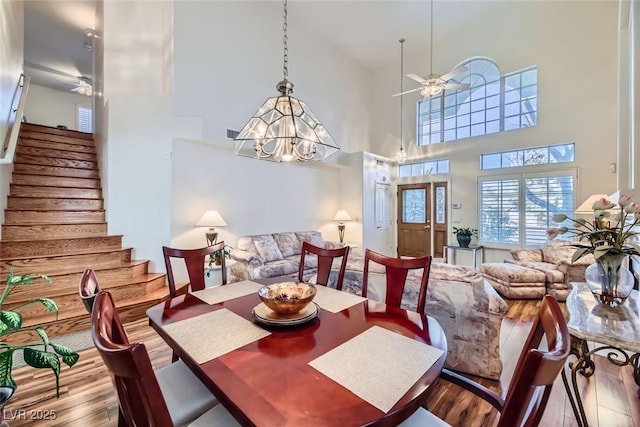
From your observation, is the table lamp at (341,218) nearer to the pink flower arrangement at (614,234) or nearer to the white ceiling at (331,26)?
the white ceiling at (331,26)

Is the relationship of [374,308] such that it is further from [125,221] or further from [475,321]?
[125,221]

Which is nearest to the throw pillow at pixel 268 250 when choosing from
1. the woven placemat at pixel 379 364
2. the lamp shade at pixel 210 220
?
the lamp shade at pixel 210 220

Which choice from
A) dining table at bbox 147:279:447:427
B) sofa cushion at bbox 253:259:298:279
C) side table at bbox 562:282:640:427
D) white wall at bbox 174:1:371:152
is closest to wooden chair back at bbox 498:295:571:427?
dining table at bbox 147:279:447:427

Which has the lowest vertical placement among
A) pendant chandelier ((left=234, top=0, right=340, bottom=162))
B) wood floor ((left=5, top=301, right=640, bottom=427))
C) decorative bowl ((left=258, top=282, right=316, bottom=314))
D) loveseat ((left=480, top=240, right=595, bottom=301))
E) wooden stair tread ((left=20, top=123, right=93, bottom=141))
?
wood floor ((left=5, top=301, right=640, bottom=427))

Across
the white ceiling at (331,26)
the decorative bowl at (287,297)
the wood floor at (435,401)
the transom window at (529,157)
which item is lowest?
the wood floor at (435,401)

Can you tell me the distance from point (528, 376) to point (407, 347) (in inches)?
23.0

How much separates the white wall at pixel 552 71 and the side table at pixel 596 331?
13.8 feet

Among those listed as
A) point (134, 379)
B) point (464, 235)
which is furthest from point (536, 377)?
point (464, 235)

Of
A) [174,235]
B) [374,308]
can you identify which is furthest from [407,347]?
[174,235]

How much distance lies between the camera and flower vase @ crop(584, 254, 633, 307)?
5.39 feet

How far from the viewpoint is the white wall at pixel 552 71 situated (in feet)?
15.2

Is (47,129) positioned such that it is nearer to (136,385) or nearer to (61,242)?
(61,242)

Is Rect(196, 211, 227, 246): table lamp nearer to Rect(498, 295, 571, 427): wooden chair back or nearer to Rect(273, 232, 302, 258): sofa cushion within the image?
Rect(273, 232, 302, 258): sofa cushion

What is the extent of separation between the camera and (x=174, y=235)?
13.8ft
